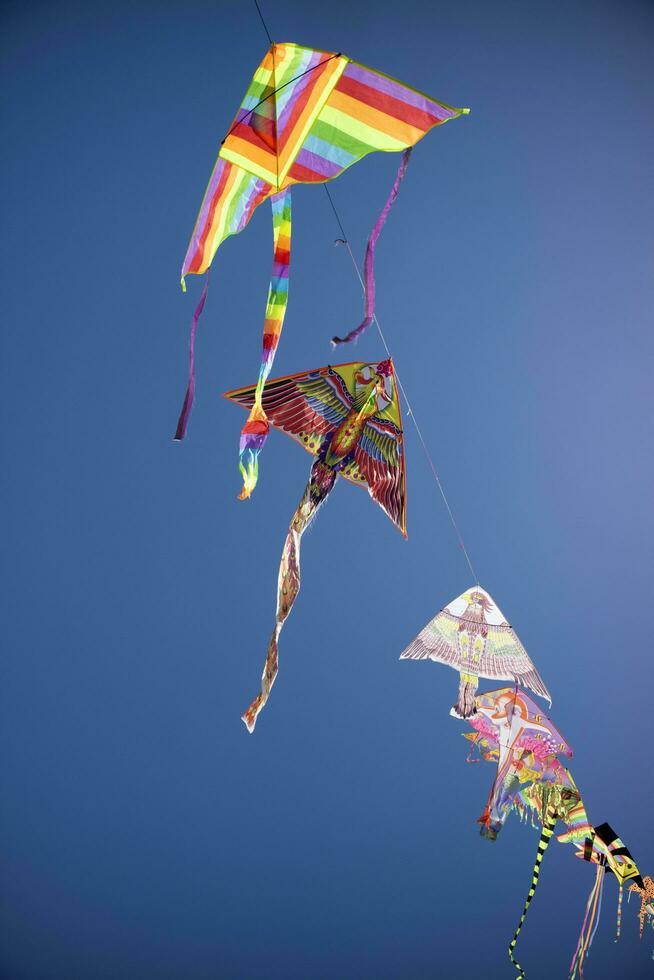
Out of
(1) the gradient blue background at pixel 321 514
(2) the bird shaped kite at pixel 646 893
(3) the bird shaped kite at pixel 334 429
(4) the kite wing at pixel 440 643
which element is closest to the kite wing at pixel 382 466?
(3) the bird shaped kite at pixel 334 429

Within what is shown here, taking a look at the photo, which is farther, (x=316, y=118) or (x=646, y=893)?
(x=646, y=893)

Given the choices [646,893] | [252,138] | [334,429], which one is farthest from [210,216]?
[646,893]

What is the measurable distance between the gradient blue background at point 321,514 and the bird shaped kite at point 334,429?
84 cm

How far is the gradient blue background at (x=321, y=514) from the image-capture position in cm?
302

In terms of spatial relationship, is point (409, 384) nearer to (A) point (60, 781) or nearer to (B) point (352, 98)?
(B) point (352, 98)

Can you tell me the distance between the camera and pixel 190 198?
301cm

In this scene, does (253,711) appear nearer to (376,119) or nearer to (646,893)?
(646,893)

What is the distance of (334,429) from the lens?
2.19 meters

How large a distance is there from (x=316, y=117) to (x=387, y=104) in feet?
0.42

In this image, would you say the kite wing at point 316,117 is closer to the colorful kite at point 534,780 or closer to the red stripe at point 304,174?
the red stripe at point 304,174

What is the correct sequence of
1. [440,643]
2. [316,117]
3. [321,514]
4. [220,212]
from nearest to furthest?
1. [316,117]
2. [220,212]
3. [440,643]
4. [321,514]

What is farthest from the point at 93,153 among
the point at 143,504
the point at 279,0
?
the point at 143,504

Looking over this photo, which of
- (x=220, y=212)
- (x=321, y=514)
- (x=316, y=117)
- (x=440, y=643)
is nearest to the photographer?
(x=316, y=117)

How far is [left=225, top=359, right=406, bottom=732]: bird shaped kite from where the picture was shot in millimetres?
2133
